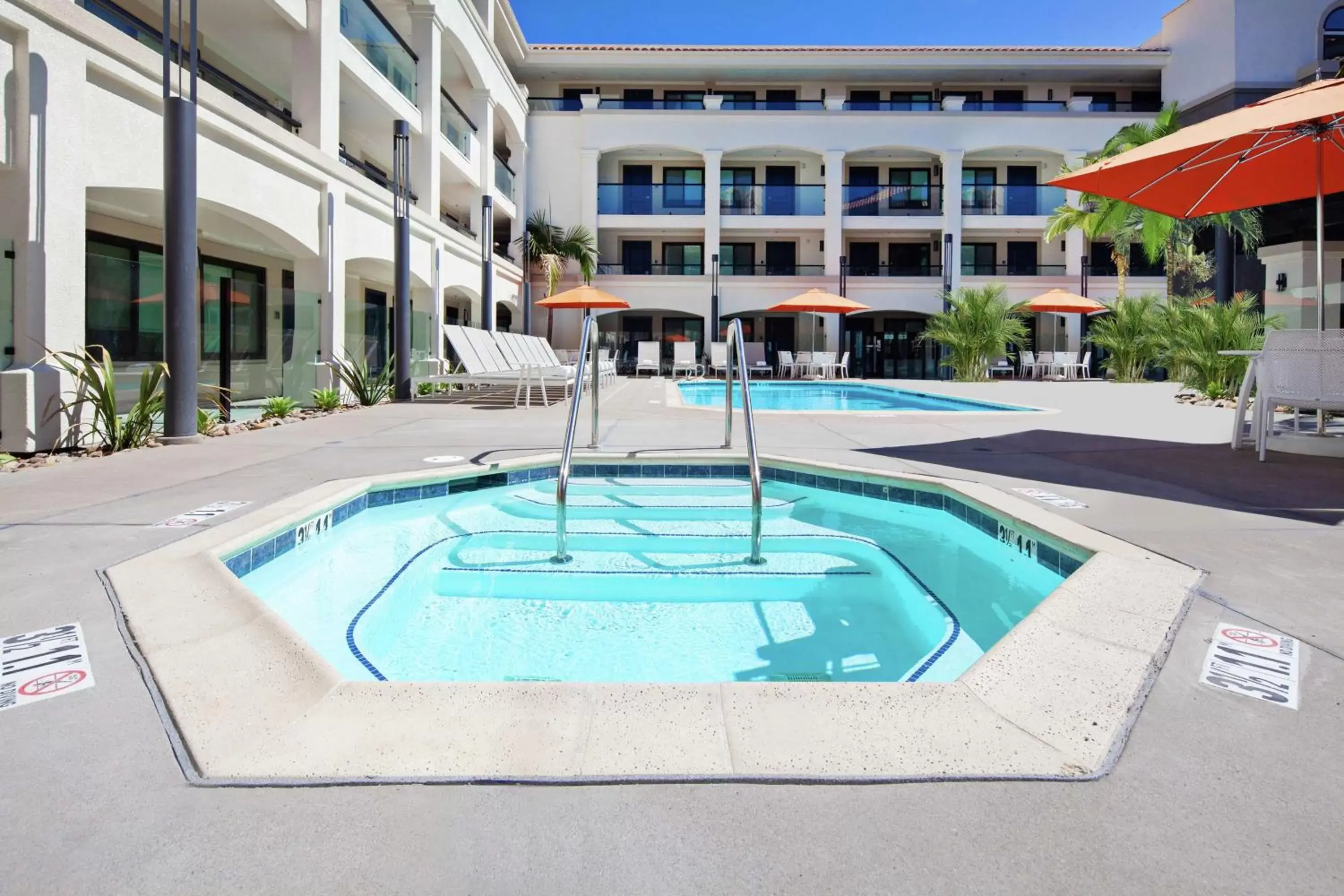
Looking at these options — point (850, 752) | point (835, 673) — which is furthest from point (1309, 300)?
point (850, 752)

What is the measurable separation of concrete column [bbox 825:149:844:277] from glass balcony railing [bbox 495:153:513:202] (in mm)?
9578

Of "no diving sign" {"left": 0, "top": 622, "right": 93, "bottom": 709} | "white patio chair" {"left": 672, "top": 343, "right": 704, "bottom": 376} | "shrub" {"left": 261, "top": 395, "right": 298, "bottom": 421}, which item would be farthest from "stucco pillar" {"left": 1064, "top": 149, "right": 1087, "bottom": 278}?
"no diving sign" {"left": 0, "top": 622, "right": 93, "bottom": 709}

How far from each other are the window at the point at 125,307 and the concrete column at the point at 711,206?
1914cm

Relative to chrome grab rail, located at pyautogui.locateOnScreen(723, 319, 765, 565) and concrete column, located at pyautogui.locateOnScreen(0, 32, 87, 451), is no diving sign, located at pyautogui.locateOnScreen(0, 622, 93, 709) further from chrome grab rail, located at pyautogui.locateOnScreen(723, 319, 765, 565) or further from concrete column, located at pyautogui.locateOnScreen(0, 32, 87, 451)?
concrete column, located at pyautogui.locateOnScreen(0, 32, 87, 451)

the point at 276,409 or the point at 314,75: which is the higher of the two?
the point at 314,75

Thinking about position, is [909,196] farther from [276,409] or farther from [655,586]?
[655,586]

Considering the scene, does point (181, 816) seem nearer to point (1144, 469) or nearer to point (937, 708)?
point (937, 708)

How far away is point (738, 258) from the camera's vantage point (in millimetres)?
28844

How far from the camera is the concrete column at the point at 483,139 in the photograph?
2053 cm

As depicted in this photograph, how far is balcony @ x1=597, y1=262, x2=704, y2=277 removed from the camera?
1043 inches

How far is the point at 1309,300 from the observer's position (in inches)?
562

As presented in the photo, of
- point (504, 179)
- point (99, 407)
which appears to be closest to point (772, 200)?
point (504, 179)

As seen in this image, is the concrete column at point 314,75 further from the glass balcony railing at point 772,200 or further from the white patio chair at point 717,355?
the glass balcony railing at point 772,200

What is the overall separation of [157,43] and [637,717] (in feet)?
32.6
